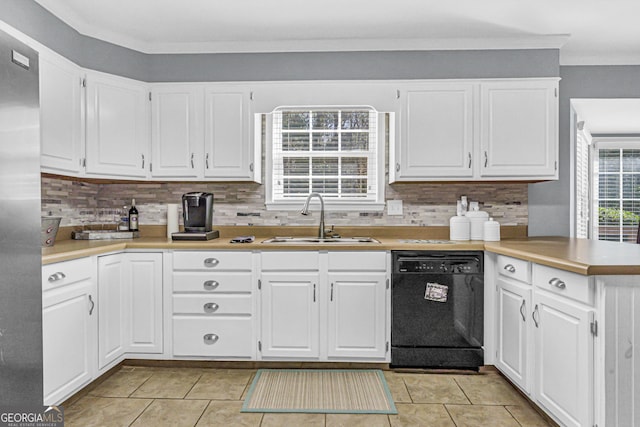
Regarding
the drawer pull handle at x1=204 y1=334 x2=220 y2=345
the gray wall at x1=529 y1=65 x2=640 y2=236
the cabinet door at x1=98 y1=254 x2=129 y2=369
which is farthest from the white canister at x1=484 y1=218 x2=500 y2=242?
the cabinet door at x1=98 y1=254 x2=129 y2=369

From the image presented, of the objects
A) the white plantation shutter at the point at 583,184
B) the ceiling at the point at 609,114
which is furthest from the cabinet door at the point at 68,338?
the white plantation shutter at the point at 583,184

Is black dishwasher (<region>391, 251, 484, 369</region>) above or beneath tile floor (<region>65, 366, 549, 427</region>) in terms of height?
above

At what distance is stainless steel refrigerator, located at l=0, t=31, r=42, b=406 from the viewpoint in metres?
1.23

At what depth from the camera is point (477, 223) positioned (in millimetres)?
3055

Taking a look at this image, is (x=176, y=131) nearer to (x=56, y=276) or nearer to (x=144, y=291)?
(x=144, y=291)

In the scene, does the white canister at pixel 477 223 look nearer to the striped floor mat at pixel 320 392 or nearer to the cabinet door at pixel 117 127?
the striped floor mat at pixel 320 392

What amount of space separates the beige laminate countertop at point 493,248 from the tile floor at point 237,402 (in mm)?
849

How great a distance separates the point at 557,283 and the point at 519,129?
4.72 feet

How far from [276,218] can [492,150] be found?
1.75 m

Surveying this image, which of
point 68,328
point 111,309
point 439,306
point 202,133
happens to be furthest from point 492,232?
point 68,328

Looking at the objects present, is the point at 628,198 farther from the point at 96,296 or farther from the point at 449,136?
the point at 96,296

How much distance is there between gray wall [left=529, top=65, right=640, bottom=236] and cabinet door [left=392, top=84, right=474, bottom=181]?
0.80 metres

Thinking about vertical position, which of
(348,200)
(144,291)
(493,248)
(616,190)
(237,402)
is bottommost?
(237,402)

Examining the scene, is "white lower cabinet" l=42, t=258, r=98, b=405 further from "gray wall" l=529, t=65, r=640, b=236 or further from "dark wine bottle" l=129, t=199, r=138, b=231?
"gray wall" l=529, t=65, r=640, b=236
